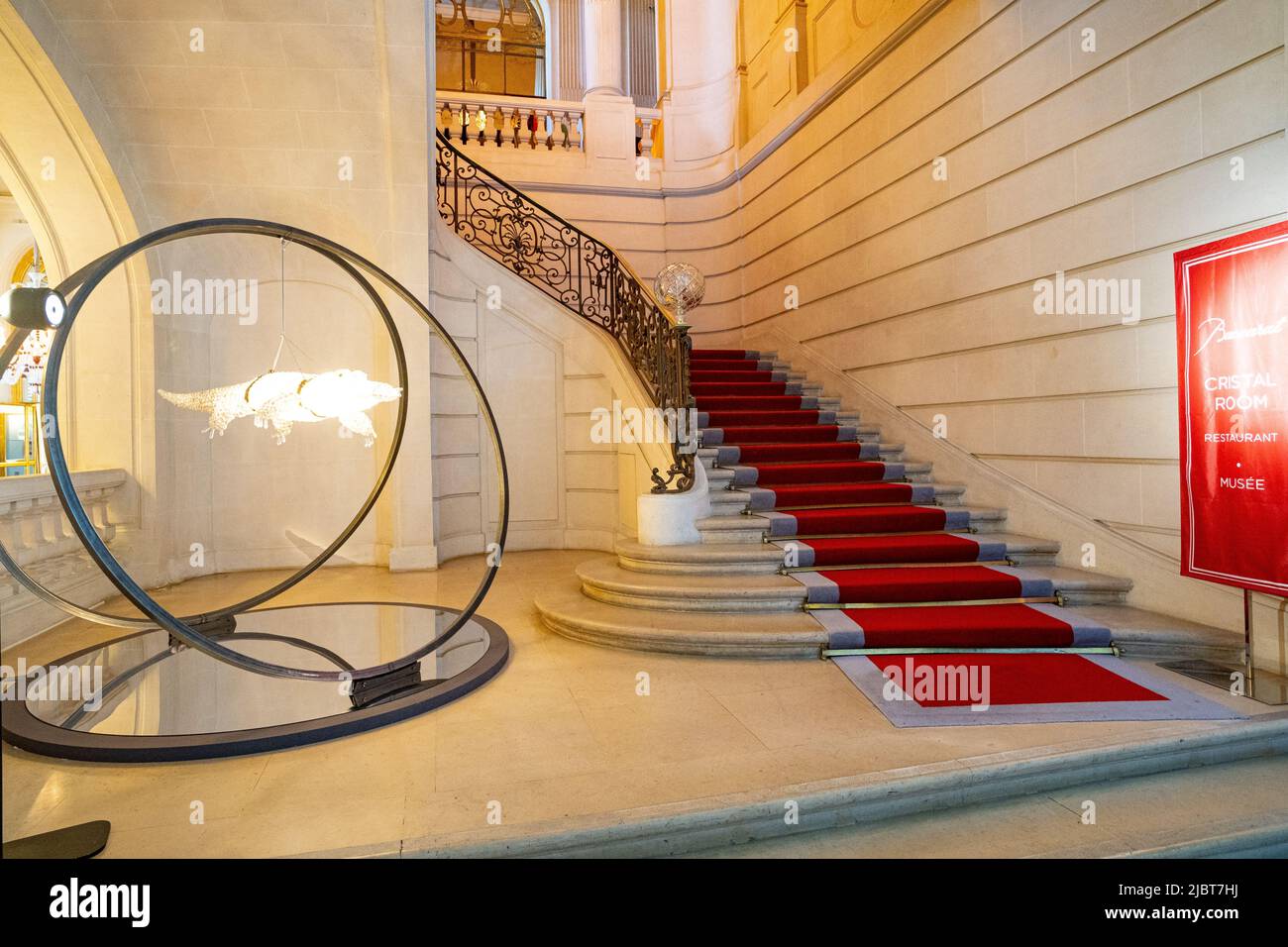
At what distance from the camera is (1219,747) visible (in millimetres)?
2701

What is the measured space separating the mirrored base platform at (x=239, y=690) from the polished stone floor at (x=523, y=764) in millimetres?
80

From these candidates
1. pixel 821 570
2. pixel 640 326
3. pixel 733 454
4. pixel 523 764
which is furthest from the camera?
pixel 640 326

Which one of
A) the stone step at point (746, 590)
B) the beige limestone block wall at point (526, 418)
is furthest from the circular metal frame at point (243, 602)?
the beige limestone block wall at point (526, 418)

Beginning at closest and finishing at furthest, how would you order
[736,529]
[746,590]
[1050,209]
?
[746,590], [1050,209], [736,529]

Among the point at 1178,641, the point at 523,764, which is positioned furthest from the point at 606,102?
the point at 523,764

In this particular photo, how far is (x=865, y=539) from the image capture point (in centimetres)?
501

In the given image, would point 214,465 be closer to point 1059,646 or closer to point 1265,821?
point 1059,646

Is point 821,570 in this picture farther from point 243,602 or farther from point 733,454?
point 243,602

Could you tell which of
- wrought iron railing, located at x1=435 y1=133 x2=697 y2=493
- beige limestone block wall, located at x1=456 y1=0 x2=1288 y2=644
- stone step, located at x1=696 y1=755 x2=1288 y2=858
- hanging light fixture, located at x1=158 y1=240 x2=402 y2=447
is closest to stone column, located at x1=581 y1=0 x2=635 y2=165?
wrought iron railing, located at x1=435 y1=133 x2=697 y2=493

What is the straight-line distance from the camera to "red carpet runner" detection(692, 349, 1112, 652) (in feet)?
12.5

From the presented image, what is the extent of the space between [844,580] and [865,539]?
2.42 ft

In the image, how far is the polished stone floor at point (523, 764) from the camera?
223cm

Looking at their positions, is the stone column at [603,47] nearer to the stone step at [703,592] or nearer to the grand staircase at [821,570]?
the grand staircase at [821,570]

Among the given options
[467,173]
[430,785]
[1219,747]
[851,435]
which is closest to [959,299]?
[851,435]
